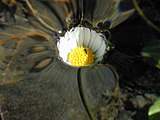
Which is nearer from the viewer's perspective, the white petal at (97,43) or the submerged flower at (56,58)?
the submerged flower at (56,58)

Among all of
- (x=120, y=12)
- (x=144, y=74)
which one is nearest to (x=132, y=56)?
(x=144, y=74)

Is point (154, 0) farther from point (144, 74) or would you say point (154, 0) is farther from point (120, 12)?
point (144, 74)

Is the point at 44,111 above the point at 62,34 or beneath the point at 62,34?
beneath

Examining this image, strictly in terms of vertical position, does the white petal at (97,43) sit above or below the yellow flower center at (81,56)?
above

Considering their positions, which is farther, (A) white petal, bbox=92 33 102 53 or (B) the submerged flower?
(A) white petal, bbox=92 33 102 53

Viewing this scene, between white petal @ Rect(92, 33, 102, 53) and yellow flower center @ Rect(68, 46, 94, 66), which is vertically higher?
white petal @ Rect(92, 33, 102, 53)
